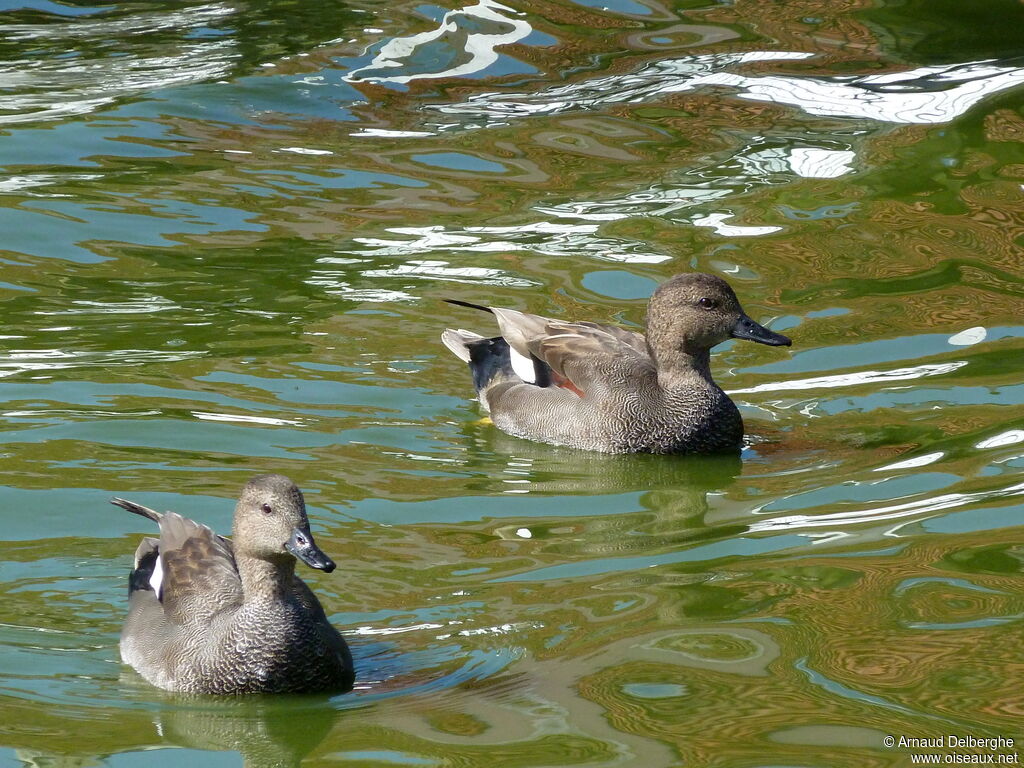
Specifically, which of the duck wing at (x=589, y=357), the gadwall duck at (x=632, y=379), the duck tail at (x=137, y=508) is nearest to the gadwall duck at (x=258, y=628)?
the duck tail at (x=137, y=508)

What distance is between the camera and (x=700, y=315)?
1054 cm

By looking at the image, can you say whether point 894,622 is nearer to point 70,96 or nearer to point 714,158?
point 714,158

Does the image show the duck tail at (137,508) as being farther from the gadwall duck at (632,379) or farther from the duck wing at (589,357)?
the duck wing at (589,357)

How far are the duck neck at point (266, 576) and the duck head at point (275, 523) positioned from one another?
0.03 meters

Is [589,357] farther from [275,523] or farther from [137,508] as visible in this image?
[275,523]

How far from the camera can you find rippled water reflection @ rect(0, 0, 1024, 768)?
678cm

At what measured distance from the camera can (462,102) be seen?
18.0m

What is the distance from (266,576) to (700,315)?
4.49 meters

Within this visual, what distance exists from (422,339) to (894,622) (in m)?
5.37

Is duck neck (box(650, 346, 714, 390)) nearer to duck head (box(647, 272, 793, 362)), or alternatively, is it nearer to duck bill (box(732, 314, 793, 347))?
duck head (box(647, 272, 793, 362))

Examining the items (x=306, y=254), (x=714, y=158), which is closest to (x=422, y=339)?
(x=306, y=254)
